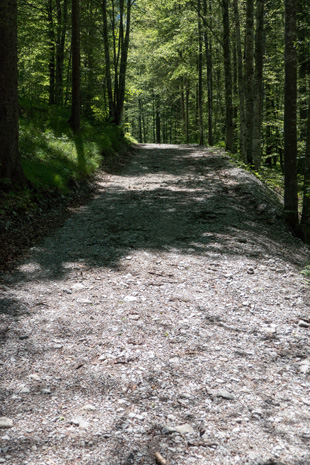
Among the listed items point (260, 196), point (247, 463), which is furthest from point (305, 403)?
point (260, 196)

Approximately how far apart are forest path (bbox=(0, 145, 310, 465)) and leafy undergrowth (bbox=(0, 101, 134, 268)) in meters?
0.70

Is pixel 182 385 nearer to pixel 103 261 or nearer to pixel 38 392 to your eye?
pixel 38 392

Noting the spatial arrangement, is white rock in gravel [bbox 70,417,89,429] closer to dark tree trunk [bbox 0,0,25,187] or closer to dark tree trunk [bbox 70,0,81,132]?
dark tree trunk [bbox 0,0,25,187]

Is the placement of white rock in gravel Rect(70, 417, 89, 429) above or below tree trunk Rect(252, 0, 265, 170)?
below

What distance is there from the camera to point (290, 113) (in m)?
8.78

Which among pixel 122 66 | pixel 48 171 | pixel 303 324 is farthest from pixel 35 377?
pixel 122 66

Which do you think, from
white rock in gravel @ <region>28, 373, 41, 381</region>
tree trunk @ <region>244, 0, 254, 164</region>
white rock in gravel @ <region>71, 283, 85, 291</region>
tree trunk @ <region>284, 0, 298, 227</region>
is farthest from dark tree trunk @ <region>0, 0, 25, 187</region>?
tree trunk @ <region>244, 0, 254, 164</region>

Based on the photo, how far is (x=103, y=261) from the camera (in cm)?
621

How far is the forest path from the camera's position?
8.57 feet

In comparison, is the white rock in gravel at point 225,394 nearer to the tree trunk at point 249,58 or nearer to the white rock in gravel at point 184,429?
the white rock in gravel at point 184,429

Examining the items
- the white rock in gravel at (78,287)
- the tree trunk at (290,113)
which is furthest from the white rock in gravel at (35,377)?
the tree trunk at (290,113)

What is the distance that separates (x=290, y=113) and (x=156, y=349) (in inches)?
292

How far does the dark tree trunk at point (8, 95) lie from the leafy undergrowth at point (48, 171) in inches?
22.3

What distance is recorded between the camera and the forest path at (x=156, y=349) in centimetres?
261
